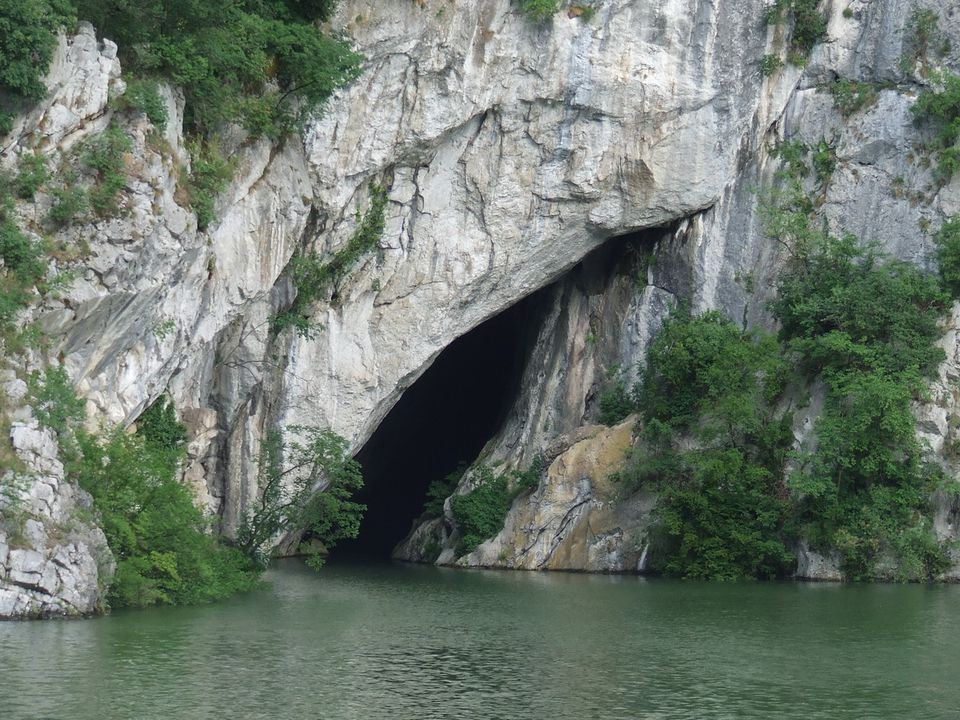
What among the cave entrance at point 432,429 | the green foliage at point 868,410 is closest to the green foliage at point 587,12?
the green foliage at point 868,410

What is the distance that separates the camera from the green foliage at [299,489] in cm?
3020

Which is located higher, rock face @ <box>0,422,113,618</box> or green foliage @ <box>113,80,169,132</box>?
green foliage @ <box>113,80,169,132</box>

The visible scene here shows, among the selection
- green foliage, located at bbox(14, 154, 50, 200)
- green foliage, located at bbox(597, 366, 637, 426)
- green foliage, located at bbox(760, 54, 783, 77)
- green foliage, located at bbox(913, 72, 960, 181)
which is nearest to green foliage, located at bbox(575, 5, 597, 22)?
green foliage, located at bbox(760, 54, 783, 77)

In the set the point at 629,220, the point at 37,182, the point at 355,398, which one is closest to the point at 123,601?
the point at 37,182

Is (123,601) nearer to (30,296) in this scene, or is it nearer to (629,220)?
(30,296)

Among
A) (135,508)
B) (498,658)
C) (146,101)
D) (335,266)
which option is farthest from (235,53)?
(498,658)

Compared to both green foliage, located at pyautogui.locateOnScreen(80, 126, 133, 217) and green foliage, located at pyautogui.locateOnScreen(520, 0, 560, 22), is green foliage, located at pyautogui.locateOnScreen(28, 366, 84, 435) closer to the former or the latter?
green foliage, located at pyautogui.locateOnScreen(80, 126, 133, 217)

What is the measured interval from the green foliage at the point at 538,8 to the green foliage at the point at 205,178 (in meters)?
9.47

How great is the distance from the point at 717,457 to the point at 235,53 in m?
14.6

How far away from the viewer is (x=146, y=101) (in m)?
26.0

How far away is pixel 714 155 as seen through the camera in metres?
36.4

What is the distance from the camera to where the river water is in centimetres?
1523

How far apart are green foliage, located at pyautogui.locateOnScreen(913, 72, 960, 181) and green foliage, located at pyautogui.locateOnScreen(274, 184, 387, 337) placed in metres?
14.6

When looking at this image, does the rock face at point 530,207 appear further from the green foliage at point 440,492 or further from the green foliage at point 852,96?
the green foliage at point 440,492
